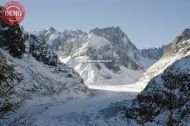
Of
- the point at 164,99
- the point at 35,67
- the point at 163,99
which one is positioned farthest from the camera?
the point at 35,67

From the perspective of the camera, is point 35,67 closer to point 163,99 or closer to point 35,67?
point 35,67

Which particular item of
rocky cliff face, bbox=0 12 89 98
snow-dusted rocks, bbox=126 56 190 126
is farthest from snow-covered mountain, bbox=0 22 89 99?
snow-dusted rocks, bbox=126 56 190 126

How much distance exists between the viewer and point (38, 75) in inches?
4395

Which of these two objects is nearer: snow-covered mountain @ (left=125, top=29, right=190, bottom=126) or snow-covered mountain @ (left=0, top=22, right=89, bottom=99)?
snow-covered mountain @ (left=125, top=29, right=190, bottom=126)

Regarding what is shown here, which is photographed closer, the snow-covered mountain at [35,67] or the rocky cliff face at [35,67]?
the snow-covered mountain at [35,67]

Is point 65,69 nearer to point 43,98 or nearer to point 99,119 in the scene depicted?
point 43,98

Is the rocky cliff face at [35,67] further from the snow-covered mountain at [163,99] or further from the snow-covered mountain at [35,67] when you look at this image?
the snow-covered mountain at [163,99]

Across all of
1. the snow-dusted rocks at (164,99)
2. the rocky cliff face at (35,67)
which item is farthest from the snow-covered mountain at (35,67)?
the snow-dusted rocks at (164,99)

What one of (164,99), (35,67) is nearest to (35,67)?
(35,67)

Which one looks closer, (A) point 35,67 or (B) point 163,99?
(B) point 163,99

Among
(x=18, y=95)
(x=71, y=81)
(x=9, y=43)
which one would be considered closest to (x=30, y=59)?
(x=9, y=43)

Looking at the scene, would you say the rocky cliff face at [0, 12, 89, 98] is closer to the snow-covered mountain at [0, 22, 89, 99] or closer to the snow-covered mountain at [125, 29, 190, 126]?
the snow-covered mountain at [0, 22, 89, 99]

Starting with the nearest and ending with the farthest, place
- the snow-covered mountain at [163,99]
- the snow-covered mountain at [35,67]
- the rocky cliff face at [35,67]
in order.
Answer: the snow-covered mountain at [163,99] < the snow-covered mountain at [35,67] < the rocky cliff face at [35,67]

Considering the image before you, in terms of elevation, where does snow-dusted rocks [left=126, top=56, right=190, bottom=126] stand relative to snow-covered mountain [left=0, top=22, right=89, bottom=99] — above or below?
below
